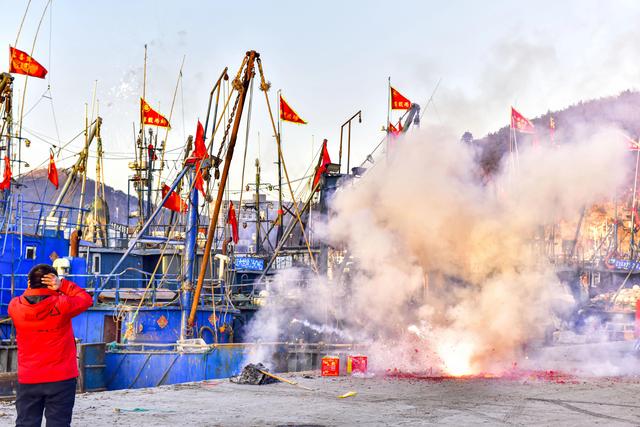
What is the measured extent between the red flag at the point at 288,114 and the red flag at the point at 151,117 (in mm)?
8963

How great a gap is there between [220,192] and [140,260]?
9.44 metres

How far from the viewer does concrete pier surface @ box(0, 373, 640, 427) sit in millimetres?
12266

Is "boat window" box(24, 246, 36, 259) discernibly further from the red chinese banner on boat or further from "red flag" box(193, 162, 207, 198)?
the red chinese banner on boat

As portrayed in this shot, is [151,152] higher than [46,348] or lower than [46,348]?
higher

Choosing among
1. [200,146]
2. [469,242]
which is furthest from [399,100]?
[469,242]

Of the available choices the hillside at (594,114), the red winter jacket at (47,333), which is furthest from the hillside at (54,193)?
the hillside at (594,114)

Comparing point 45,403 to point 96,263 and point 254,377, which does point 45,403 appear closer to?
point 254,377

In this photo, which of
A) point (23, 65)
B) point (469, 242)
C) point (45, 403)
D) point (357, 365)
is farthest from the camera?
point (23, 65)

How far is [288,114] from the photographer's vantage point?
3672 cm

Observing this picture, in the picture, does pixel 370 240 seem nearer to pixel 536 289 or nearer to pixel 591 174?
pixel 536 289

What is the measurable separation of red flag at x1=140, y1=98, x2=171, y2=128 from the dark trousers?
3535cm

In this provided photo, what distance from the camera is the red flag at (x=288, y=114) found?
36531mm

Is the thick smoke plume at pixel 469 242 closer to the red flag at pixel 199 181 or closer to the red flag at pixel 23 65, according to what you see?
the red flag at pixel 199 181

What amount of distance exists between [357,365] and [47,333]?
1213 cm
